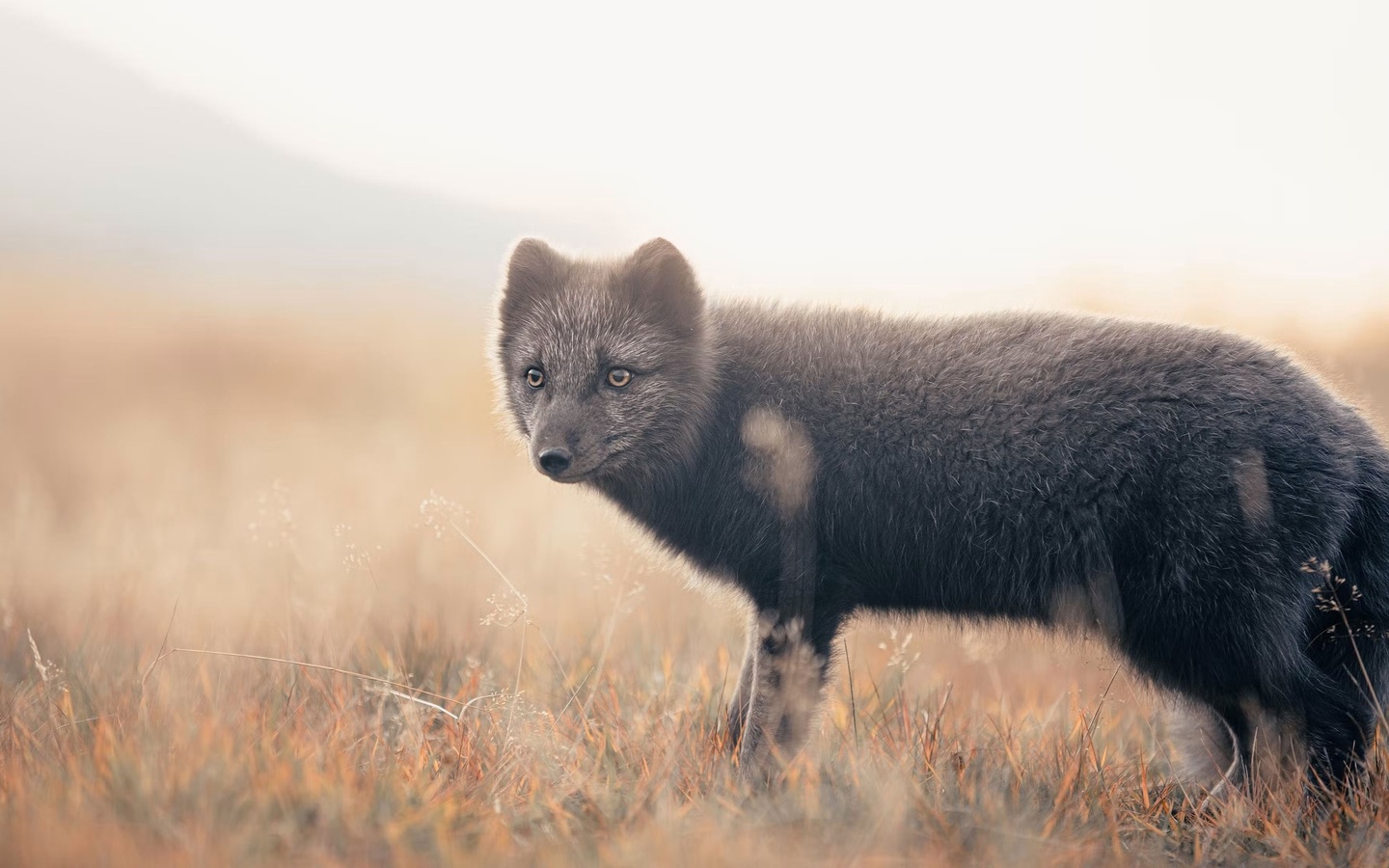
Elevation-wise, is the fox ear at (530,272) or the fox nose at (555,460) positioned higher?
the fox ear at (530,272)

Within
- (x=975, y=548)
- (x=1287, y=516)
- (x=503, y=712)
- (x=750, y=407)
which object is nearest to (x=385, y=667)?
(x=503, y=712)

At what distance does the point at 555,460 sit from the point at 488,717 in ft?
3.07

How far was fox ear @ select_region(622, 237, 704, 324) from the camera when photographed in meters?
4.20

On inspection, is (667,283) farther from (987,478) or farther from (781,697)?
(781,697)

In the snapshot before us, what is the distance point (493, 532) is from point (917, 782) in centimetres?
437

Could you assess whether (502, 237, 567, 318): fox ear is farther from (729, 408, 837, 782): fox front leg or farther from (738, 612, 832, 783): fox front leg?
(738, 612, 832, 783): fox front leg

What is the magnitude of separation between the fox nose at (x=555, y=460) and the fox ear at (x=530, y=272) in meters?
0.92

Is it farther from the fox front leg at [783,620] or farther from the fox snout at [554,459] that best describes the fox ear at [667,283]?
the fox snout at [554,459]

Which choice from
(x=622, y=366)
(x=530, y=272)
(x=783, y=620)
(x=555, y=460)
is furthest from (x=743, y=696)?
(x=530, y=272)

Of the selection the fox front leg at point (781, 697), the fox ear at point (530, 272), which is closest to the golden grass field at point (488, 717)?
the fox front leg at point (781, 697)

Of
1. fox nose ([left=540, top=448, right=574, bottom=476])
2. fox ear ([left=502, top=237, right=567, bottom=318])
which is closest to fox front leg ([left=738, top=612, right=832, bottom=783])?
fox nose ([left=540, top=448, right=574, bottom=476])

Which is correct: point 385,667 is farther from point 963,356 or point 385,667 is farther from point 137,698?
point 963,356

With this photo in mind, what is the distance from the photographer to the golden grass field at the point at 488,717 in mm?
2635

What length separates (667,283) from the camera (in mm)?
4227
